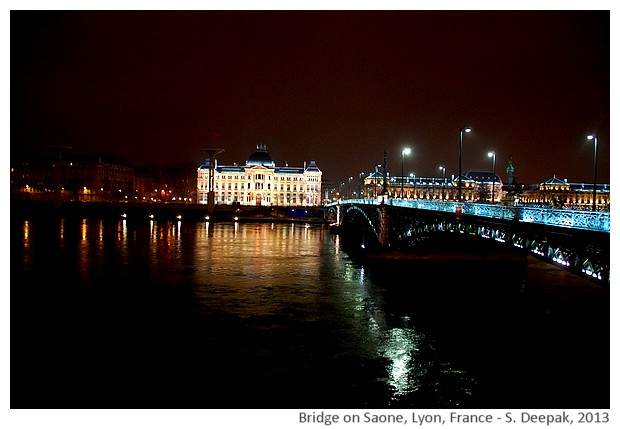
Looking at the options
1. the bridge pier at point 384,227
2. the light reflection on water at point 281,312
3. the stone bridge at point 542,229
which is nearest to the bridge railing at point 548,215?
the stone bridge at point 542,229

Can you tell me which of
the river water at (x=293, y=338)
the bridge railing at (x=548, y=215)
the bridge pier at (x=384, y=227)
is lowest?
the river water at (x=293, y=338)

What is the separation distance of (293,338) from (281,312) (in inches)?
221

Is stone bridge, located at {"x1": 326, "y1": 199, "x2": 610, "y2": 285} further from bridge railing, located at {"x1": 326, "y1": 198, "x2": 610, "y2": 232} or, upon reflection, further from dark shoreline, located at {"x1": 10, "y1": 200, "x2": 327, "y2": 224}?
dark shoreline, located at {"x1": 10, "y1": 200, "x2": 327, "y2": 224}

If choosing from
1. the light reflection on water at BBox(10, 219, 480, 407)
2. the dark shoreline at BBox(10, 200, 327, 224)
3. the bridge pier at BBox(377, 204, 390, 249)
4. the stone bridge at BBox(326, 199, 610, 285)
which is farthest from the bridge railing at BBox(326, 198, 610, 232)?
the dark shoreline at BBox(10, 200, 327, 224)

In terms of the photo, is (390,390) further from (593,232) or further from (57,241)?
(57,241)

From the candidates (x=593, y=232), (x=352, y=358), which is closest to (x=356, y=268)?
(x=352, y=358)

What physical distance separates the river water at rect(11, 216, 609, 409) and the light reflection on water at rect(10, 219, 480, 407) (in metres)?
0.10

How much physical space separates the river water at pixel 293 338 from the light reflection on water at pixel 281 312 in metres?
0.10

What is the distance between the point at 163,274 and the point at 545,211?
99.7 ft

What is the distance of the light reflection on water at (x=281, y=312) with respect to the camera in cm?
2094

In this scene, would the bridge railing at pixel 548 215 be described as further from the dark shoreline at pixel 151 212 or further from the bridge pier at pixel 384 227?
the dark shoreline at pixel 151 212

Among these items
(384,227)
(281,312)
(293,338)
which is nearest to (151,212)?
(384,227)

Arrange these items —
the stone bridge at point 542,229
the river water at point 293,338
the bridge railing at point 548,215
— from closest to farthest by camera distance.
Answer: the stone bridge at point 542,229 < the bridge railing at point 548,215 < the river water at point 293,338

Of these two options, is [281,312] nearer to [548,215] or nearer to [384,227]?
[548,215]
